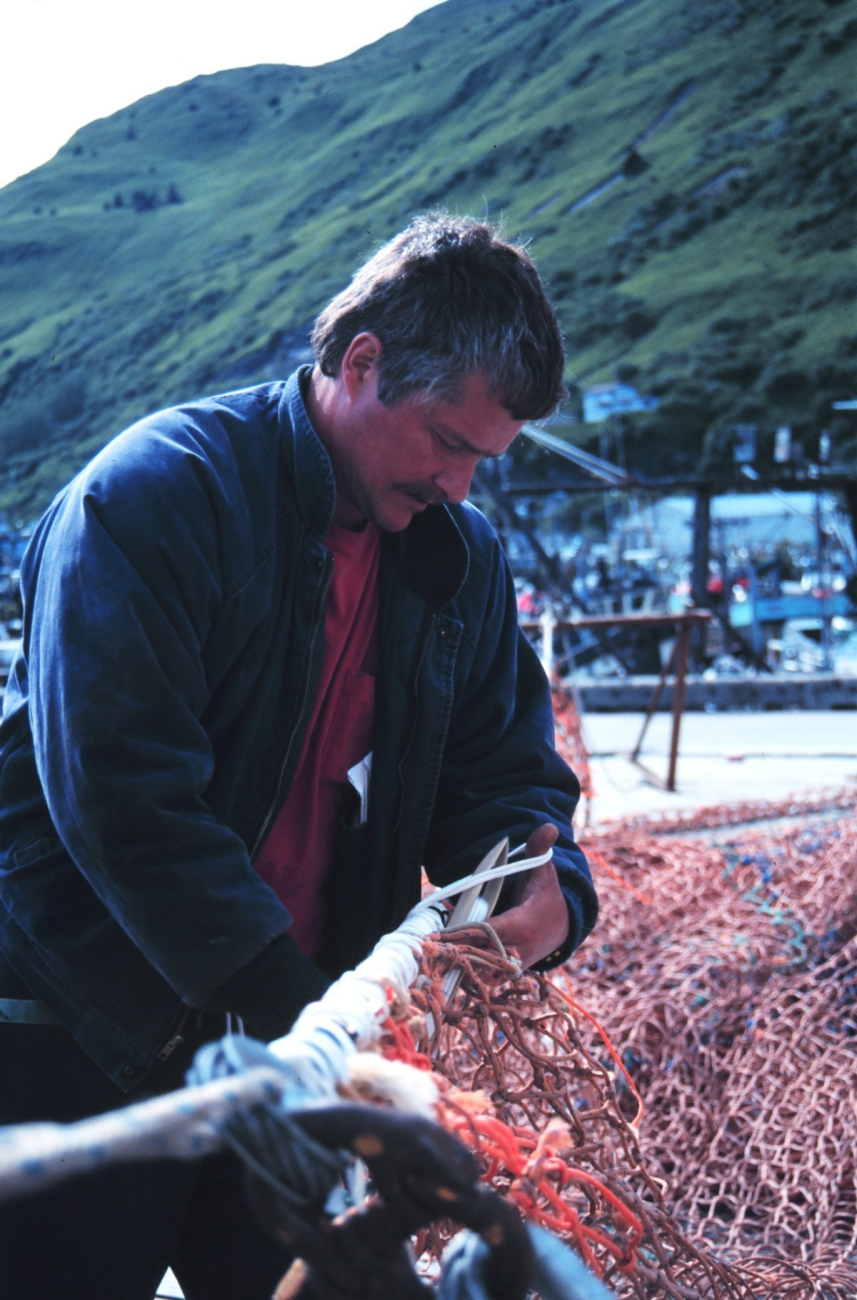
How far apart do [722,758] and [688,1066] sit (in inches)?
194

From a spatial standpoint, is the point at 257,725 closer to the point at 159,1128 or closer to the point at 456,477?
the point at 456,477

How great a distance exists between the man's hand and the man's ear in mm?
585

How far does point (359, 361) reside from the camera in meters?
1.27

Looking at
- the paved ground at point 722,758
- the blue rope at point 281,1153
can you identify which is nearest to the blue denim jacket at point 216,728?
the blue rope at point 281,1153

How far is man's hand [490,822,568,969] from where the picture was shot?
3.91 feet

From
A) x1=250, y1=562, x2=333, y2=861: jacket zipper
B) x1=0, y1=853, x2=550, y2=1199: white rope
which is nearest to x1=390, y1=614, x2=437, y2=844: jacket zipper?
x1=250, y1=562, x2=333, y2=861: jacket zipper

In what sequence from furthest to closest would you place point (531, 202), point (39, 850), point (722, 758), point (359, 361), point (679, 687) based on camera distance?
point (531, 202) < point (722, 758) < point (679, 687) < point (359, 361) < point (39, 850)

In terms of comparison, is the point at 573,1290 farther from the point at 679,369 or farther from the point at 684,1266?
the point at 679,369

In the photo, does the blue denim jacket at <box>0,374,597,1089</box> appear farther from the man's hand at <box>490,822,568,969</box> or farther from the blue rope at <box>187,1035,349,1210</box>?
the blue rope at <box>187,1035,349,1210</box>

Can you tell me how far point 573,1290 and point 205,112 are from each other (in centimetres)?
3016

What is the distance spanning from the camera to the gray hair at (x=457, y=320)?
1.22 m

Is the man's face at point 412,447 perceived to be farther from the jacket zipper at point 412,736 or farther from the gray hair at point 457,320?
the jacket zipper at point 412,736

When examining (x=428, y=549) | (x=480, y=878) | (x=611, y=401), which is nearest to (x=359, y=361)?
(x=428, y=549)

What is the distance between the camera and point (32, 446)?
15.7m
